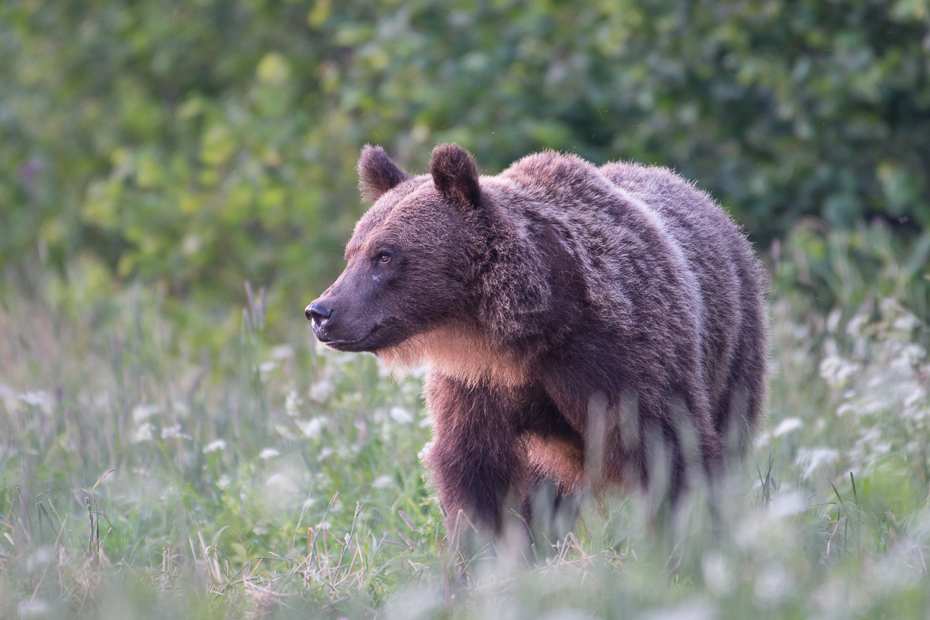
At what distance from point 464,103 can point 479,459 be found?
4.75 metres

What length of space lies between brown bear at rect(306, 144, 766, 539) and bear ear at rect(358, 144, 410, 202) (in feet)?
0.05

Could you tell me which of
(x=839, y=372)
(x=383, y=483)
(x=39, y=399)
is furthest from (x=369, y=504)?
(x=839, y=372)

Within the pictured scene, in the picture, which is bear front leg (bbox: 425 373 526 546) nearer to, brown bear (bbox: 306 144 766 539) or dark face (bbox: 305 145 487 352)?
brown bear (bbox: 306 144 766 539)

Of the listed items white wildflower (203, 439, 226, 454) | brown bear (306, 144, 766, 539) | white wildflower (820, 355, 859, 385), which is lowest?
white wildflower (820, 355, 859, 385)

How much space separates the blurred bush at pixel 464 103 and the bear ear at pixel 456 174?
12.3ft

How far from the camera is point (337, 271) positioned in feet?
30.2

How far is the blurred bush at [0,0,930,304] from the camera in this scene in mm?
6906

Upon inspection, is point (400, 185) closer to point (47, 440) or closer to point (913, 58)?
point (47, 440)

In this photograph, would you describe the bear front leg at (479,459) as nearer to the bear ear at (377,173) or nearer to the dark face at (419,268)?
the dark face at (419,268)

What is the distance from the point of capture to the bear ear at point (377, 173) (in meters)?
3.73

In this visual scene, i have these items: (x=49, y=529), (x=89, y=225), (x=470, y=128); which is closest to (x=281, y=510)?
(x=49, y=529)

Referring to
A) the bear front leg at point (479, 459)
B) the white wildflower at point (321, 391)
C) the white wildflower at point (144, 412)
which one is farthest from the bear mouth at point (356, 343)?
the white wildflower at point (144, 412)

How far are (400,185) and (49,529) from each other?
1743 millimetres

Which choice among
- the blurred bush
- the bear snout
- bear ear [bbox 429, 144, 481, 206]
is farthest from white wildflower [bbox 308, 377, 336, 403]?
the blurred bush
